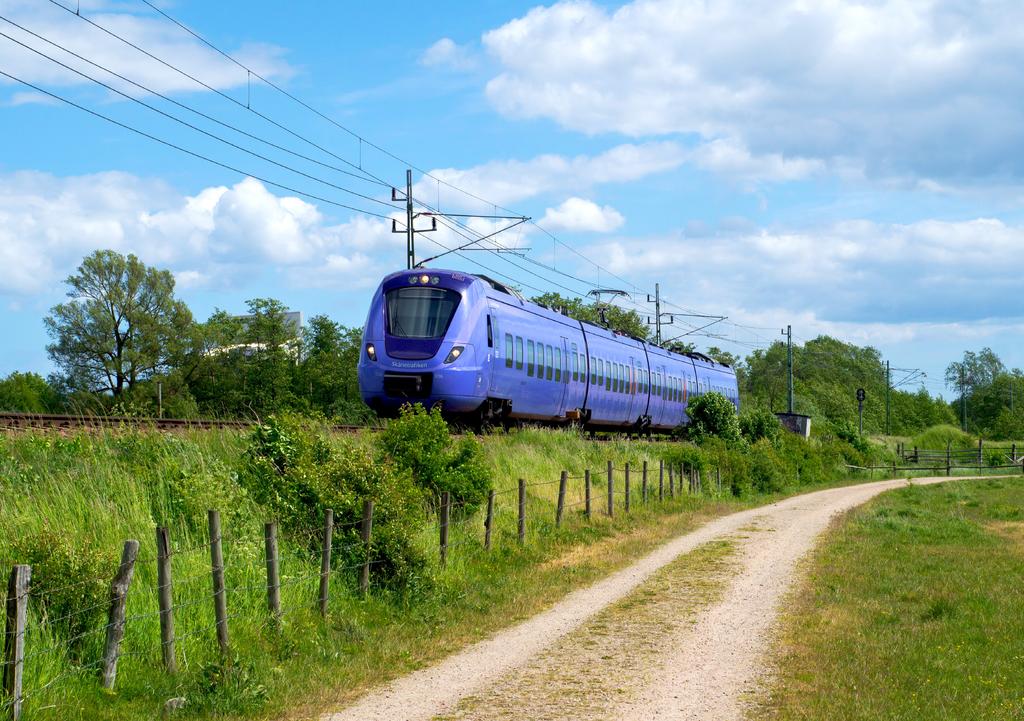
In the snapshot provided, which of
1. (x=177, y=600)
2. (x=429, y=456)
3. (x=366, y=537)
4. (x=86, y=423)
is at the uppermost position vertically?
(x=86, y=423)

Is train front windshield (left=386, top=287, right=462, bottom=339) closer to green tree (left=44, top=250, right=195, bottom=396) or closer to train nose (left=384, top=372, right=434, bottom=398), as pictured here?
train nose (left=384, top=372, right=434, bottom=398)

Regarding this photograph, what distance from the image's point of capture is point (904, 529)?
26781mm

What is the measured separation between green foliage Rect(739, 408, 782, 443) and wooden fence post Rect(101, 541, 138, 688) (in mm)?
40714

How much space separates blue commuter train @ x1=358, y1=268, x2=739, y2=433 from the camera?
26.6m

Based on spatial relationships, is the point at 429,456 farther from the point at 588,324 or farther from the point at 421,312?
the point at 588,324

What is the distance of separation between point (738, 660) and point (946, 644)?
2579 mm

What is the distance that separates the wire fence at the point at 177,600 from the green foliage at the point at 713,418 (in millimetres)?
27895

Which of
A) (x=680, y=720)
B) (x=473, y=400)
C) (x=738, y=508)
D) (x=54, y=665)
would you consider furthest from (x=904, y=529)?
(x=54, y=665)

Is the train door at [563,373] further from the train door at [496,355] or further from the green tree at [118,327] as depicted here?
the green tree at [118,327]

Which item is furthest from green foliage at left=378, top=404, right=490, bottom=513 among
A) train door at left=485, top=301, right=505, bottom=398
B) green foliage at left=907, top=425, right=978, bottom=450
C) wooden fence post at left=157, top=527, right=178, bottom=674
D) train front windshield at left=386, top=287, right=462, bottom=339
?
green foliage at left=907, top=425, right=978, bottom=450

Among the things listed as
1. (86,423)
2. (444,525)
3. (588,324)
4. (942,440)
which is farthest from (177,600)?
(942,440)

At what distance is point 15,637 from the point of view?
29.1 feet

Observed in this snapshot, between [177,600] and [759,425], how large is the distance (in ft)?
132

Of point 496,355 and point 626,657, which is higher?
point 496,355
